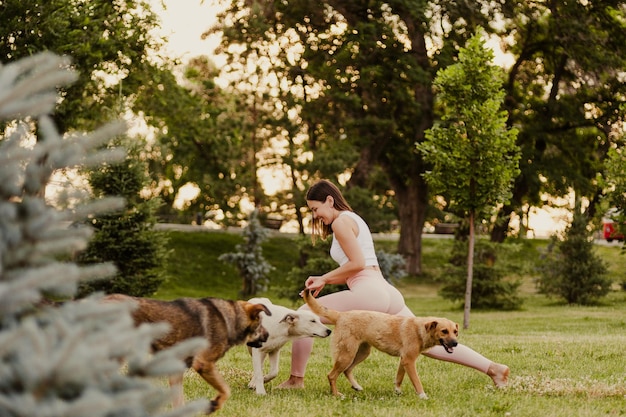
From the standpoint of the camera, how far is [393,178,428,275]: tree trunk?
3716 cm

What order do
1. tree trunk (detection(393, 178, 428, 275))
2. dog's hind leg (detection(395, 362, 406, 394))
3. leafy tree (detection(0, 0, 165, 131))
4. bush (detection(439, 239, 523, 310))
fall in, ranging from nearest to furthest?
dog's hind leg (detection(395, 362, 406, 394)) < leafy tree (detection(0, 0, 165, 131)) < bush (detection(439, 239, 523, 310)) < tree trunk (detection(393, 178, 428, 275))

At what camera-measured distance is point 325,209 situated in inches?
321

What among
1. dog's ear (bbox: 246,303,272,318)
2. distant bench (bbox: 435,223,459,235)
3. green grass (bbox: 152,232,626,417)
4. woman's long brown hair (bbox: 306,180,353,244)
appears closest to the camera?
green grass (bbox: 152,232,626,417)

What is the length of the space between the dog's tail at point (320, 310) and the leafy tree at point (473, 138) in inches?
407

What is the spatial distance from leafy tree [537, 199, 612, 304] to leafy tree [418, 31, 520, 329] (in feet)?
37.4

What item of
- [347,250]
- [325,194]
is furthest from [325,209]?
[347,250]

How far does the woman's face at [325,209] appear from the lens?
816 cm

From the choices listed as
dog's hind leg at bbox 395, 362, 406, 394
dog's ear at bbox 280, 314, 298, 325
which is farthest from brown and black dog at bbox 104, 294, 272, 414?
dog's hind leg at bbox 395, 362, 406, 394

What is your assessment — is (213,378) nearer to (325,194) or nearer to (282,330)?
(282,330)

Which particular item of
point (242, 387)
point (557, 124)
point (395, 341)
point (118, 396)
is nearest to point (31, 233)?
point (118, 396)

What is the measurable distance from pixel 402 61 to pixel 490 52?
1515 cm

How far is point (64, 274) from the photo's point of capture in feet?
8.64

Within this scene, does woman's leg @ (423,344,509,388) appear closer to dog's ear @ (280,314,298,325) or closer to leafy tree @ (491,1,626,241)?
dog's ear @ (280,314,298,325)

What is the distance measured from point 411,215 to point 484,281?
10735 mm
